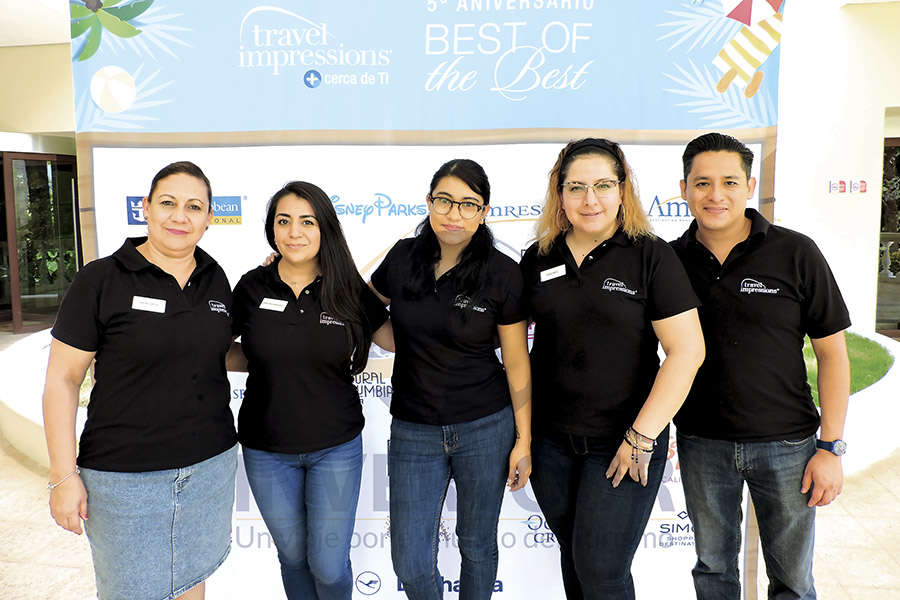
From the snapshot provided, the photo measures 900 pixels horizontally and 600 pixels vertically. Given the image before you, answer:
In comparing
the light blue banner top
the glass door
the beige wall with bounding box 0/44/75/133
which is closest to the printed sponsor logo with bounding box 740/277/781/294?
the light blue banner top

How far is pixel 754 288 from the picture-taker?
1.64 meters

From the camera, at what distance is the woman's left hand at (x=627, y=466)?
1.56 meters

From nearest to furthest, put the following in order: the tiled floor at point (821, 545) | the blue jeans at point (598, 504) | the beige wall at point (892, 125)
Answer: the blue jeans at point (598, 504), the tiled floor at point (821, 545), the beige wall at point (892, 125)

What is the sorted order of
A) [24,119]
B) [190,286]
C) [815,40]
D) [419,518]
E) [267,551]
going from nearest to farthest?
1. [190,286]
2. [419,518]
3. [267,551]
4. [815,40]
5. [24,119]

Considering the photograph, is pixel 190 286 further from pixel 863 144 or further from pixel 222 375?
pixel 863 144

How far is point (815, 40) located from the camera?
6.28 metres

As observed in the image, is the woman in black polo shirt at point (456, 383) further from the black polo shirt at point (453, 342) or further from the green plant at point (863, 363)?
the green plant at point (863, 363)

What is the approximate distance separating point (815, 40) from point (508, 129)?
5.81m

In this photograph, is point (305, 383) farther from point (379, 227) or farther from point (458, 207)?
point (379, 227)

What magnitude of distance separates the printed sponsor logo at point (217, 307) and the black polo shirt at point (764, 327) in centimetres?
135

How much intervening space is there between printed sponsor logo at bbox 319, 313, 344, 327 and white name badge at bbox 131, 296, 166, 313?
1.36ft

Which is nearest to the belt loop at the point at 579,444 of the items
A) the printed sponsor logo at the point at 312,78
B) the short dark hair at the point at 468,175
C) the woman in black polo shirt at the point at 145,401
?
the short dark hair at the point at 468,175

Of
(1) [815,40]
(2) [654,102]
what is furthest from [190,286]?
(1) [815,40]

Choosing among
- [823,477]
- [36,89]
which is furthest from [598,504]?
[36,89]
